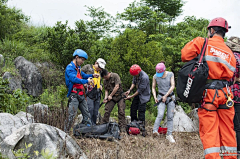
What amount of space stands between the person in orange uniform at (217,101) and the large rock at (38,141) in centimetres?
179

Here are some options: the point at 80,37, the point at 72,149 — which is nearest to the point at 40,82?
the point at 80,37

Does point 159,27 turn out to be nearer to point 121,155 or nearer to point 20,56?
point 20,56

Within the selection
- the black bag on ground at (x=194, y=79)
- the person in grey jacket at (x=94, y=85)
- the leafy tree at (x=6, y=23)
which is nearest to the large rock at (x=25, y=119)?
the person in grey jacket at (x=94, y=85)

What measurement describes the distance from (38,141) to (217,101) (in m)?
2.34

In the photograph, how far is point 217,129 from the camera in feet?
9.55

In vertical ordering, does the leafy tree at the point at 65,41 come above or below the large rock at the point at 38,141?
above

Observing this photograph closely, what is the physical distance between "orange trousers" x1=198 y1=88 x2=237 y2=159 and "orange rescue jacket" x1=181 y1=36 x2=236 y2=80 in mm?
215

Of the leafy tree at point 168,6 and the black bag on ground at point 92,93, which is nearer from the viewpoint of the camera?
the black bag on ground at point 92,93

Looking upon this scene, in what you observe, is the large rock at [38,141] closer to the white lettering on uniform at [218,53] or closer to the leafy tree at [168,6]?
the white lettering on uniform at [218,53]

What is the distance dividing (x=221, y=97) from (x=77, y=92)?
3182mm

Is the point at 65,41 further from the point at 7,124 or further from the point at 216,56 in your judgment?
the point at 216,56

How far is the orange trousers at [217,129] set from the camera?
9.34ft

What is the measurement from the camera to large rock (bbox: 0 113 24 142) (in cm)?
371

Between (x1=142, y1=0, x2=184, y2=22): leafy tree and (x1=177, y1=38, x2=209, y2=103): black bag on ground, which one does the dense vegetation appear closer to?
(x1=177, y1=38, x2=209, y2=103): black bag on ground
